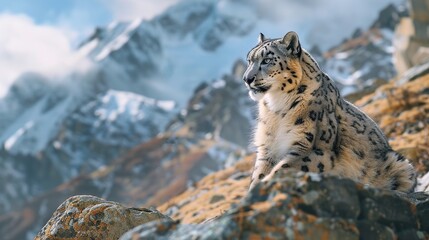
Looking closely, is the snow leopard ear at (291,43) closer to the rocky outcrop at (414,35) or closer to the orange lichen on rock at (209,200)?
the orange lichen on rock at (209,200)

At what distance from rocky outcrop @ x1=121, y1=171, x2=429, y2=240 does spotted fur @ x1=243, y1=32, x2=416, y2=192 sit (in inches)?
84.9

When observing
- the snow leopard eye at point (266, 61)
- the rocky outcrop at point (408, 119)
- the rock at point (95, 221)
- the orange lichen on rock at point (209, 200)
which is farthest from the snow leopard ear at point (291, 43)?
the orange lichen on rock at point (209, 200)

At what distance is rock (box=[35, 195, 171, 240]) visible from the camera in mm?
10305

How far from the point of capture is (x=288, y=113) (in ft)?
31.7

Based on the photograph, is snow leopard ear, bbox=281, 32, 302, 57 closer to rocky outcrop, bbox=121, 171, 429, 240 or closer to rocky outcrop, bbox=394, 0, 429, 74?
rocky outcrop, bbox=121, 171, 429, 240

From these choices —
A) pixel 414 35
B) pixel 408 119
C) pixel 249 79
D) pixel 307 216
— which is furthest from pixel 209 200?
pixel 414 35

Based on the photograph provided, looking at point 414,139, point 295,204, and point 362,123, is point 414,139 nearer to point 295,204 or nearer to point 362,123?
point 362,123

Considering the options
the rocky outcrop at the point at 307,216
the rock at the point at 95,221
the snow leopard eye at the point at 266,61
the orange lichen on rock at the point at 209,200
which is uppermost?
the orange lichen on rock at the point at 209,200

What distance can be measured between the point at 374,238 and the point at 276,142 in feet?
11.1

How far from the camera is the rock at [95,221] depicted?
33.8 ft

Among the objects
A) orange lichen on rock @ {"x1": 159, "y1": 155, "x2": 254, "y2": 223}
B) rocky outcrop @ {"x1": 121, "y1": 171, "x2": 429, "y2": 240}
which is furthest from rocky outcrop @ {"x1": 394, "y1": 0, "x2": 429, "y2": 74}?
rocky outcrop @ {"x1": 121, "y1": 171, "x2": 429, "y2": 240}

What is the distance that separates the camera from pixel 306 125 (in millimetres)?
9266

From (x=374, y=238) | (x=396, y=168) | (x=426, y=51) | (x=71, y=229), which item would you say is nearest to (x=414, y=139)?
(x=396, y=168)

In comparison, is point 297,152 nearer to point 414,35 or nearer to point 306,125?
point 306,125
